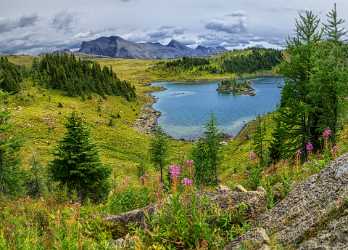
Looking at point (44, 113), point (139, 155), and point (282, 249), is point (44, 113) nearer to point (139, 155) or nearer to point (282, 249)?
point (139, 155)

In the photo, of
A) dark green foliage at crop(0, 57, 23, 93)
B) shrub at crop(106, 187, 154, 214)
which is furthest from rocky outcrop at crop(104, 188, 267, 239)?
dark green foliage at crop(0, 57, 23, 93)

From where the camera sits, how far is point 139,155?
73.2 m

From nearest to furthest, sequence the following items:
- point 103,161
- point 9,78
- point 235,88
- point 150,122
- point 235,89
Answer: point 103,161 < point 150,122 < point 9,78 < point 235,89 < point 235,88

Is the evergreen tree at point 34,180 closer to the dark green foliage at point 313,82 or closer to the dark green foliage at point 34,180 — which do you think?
the dark green foliage at point 34,180

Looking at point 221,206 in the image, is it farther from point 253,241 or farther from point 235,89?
point 235,89

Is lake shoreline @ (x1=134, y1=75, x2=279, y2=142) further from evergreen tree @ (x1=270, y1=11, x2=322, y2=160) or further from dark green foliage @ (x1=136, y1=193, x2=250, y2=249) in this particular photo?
dark green foliage @ (x1=136, y1=193, x2=250, y2=249)

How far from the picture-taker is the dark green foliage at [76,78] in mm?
123750

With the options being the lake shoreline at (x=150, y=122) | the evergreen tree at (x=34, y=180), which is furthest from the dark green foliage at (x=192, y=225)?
the lake shoreline at (x=150, y=122)

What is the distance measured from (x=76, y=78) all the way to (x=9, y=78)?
2211 centimetres

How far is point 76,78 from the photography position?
127438mm

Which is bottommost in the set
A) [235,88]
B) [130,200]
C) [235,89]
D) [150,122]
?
[150,122]

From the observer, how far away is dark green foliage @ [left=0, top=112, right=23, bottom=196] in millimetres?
34219

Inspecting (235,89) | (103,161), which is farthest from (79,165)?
(235,89)

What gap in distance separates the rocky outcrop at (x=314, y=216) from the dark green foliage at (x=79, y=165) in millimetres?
24791
